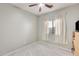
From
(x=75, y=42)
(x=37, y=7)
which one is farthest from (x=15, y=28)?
(x=75, y=42)

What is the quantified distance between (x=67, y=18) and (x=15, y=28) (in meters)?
1.04

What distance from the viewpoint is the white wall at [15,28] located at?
1538 mm

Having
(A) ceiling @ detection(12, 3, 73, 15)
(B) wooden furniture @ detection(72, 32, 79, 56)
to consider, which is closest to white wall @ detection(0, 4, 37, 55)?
(A) ceiling @ detection(12, 3, 73, 15)

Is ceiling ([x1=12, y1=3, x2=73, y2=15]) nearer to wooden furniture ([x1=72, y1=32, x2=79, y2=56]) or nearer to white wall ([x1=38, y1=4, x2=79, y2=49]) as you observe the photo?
white wall ([x1=38, y1=4, x2=79, y2=49])

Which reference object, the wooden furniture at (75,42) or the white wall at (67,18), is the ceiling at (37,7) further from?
the wooden furniture at (75,42)

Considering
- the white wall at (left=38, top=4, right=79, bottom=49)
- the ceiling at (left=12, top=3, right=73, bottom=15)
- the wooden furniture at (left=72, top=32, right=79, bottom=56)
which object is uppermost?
the ceiling at (left=12, top=3, right=73, bottom=15)

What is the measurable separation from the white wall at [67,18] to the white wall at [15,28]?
0.15m

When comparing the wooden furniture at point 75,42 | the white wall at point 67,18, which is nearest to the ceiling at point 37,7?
the white wall at point 67,18

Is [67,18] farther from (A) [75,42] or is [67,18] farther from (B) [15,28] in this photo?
(B) [15,28]

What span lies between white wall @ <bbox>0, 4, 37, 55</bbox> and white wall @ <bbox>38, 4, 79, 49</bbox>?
15cm

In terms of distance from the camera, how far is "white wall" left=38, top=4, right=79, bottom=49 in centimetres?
159

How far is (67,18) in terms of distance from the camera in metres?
1.66

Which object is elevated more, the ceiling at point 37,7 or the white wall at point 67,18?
the ceiling at point 37,7

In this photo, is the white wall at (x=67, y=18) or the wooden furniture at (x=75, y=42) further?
the white wall at (x=67, y=18)
